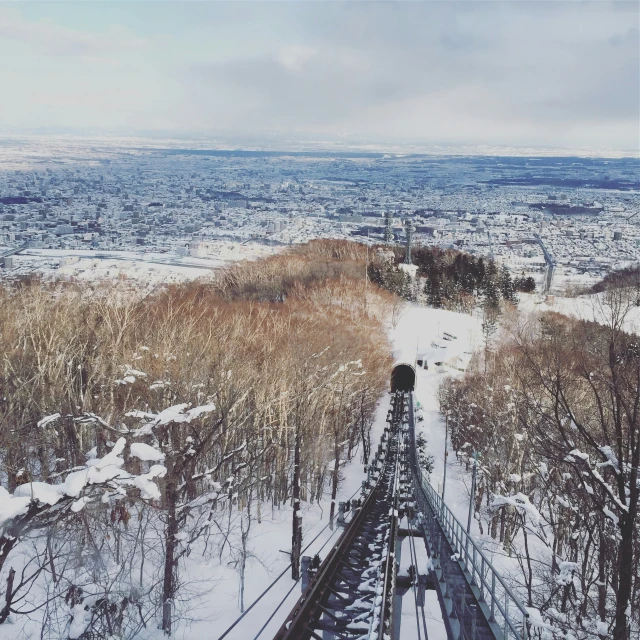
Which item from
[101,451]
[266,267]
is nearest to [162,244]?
[266,267]

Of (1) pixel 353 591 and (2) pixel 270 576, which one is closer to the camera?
(1) pixel 353 591

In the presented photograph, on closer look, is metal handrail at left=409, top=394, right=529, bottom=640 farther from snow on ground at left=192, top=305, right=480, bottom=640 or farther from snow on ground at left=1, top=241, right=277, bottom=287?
snow on ground at left=1, top=241, right=277, bottom=287

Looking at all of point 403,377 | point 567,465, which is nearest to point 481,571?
point 567,465

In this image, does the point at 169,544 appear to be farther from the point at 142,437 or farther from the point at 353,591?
the point at 142,437

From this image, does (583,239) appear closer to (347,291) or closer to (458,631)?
(347,291)

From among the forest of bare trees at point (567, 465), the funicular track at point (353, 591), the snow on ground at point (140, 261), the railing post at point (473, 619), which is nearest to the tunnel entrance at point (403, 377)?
the forest of bare trees at point (567, 465)

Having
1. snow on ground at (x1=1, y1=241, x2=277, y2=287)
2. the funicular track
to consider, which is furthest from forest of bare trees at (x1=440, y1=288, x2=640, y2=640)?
snow on ground at (x1=1, y1=241, x2=277, y2=287)

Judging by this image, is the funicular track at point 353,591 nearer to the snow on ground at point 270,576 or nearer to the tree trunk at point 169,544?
the snow on ground at point 270,576
